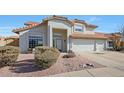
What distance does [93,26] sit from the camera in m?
28.0

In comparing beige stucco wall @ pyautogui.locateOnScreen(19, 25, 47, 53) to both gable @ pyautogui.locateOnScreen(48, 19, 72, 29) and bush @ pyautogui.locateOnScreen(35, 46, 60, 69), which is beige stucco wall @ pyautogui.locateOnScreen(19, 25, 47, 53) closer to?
gable @ pyautogui.locateOnScreen(48, 19, 72, 29)

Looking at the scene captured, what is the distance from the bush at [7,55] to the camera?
9984mm

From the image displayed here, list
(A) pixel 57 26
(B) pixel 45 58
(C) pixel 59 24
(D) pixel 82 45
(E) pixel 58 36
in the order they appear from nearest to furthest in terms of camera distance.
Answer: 1. (B) pixel 45 58
2. (A) pixel 57 26
3. (C) pixel 59 24
4. (E) pixel 58 36
5. (D) pixel 82 45

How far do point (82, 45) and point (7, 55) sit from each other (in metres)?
15.0

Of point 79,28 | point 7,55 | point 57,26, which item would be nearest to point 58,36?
point 57,26

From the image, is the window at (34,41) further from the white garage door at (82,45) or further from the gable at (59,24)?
the white garage door at (82,45)

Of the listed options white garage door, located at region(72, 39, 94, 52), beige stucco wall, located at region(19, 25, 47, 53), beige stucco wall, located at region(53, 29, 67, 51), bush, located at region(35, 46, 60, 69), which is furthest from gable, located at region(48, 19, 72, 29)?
bush, located at region(35, 46, 60, 69)

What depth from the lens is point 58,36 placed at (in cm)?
2212

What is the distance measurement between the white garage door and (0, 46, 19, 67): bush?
12685mm

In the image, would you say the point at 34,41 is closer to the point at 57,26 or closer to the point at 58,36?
the point at 57,26

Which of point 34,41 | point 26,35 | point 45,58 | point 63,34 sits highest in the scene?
point 63,34

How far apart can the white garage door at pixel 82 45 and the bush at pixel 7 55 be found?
1268cm
